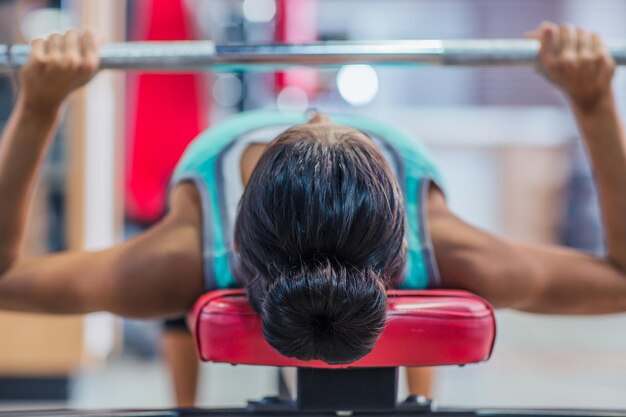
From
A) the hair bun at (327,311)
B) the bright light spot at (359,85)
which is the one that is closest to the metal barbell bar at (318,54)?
the hair bun at (327,311)

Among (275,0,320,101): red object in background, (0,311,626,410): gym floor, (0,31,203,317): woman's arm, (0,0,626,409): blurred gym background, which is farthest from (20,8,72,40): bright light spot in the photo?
(0,31,203,317): woman's arm

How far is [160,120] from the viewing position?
2.13m

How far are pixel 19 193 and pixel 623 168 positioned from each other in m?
0.83

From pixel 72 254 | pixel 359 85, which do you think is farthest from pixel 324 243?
pixel 359 85

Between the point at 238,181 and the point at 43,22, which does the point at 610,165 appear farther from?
the point at 43,22

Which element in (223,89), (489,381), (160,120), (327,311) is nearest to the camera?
(327,311)

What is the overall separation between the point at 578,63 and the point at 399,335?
52 centimetres

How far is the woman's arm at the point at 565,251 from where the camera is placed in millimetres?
992

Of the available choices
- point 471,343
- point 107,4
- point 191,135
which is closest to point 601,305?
point 471,343

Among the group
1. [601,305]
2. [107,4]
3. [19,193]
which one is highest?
[107,4]

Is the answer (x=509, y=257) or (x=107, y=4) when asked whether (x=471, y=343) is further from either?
(x=107, y=4)

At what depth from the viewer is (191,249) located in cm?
100

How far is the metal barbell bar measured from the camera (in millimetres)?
1094

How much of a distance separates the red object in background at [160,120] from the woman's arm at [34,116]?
1038 mm
